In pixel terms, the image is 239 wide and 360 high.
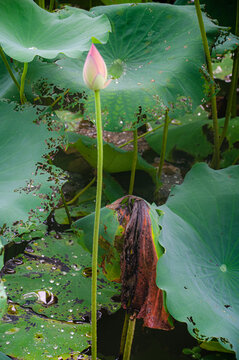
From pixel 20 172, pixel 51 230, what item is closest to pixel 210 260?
pixel 20 172

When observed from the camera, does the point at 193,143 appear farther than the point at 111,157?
Yes

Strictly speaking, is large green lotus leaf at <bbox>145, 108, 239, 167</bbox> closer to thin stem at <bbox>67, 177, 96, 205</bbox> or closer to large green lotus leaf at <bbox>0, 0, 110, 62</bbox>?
thin stem at <bbox>67, 177, 96, 205</bbox>

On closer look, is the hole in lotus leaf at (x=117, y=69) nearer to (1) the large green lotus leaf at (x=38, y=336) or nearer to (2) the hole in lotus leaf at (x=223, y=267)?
(2) the hole in lotus leaf at (x=223, y=267)

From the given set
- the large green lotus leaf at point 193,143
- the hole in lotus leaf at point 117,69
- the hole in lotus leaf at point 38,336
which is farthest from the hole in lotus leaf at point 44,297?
the large green lotus leaf at point 193,143

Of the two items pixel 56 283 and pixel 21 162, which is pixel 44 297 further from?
pixel 21 162

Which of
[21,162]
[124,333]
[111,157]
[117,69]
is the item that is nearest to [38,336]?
[124,333]

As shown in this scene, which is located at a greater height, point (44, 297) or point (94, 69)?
point (94, 69)

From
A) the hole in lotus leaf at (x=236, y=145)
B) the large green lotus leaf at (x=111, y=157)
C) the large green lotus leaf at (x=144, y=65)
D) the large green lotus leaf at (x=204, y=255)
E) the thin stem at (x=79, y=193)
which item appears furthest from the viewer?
the hole in lotus leaf at (x=236, y=145)
